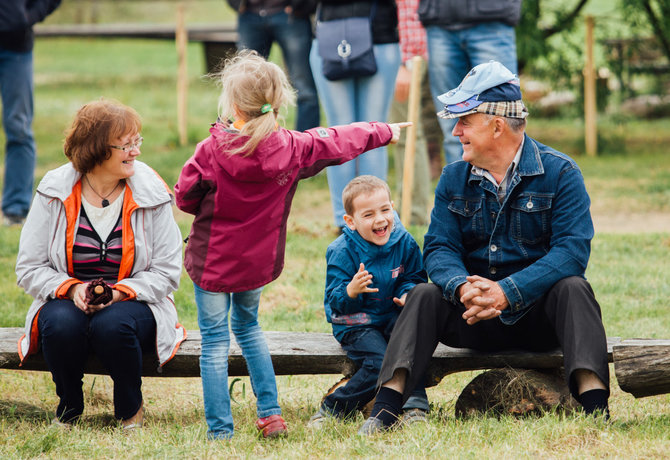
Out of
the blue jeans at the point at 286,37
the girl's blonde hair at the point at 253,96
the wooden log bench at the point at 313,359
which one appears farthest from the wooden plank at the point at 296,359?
the blue jeans at the point at 286,37

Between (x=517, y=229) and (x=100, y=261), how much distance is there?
171 cm

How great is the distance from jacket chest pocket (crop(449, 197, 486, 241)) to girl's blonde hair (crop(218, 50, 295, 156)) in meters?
0.83

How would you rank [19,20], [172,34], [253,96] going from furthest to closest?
[172,34] < [19,20] < [253,96]

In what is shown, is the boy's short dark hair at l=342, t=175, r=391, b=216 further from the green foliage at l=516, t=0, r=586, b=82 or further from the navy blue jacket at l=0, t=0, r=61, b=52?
the green foliage at l=516, t=0, r=586, b=82

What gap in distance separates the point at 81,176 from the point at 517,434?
2033 mm

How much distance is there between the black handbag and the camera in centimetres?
561

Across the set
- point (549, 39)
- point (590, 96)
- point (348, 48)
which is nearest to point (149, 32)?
point (549, 39)

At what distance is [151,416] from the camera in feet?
13.3

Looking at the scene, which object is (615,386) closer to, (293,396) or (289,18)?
(293,396)

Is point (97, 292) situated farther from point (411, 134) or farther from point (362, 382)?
point (411, 134)

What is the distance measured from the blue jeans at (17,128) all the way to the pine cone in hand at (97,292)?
3.61 m

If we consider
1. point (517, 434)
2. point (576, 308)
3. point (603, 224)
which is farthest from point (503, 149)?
point (603, 224)

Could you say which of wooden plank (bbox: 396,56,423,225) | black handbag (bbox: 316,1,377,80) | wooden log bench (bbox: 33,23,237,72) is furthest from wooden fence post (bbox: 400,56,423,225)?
wooden log bench (bbox: 33,23,237,72)

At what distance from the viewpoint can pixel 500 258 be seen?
12.0 feet
